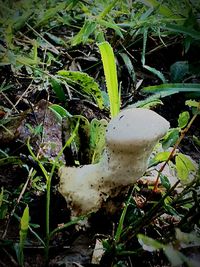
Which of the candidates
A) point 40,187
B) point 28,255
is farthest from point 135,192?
point 28,255

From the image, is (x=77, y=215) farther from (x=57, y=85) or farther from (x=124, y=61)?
(x=124, y=61)

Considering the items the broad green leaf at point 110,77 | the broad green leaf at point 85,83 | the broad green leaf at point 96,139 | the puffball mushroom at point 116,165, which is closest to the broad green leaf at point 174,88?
the broad green leaf at point 85,83

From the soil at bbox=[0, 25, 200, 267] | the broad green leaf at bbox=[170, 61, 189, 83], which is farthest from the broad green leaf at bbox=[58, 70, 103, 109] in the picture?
the broad green leaf at bbox=[170, 61, 189, 83]

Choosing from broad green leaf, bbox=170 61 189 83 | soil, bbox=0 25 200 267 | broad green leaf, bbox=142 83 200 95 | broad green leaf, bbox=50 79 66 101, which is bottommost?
soil, bbox=0 25 200 267

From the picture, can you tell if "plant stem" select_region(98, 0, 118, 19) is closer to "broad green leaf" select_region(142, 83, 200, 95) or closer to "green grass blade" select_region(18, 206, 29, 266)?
"broad green leaf" select_region(142, 83, 200, 95)

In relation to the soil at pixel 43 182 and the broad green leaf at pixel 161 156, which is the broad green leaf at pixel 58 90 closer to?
the soil at pixel 43 182

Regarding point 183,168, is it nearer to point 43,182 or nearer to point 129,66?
point 43,182
